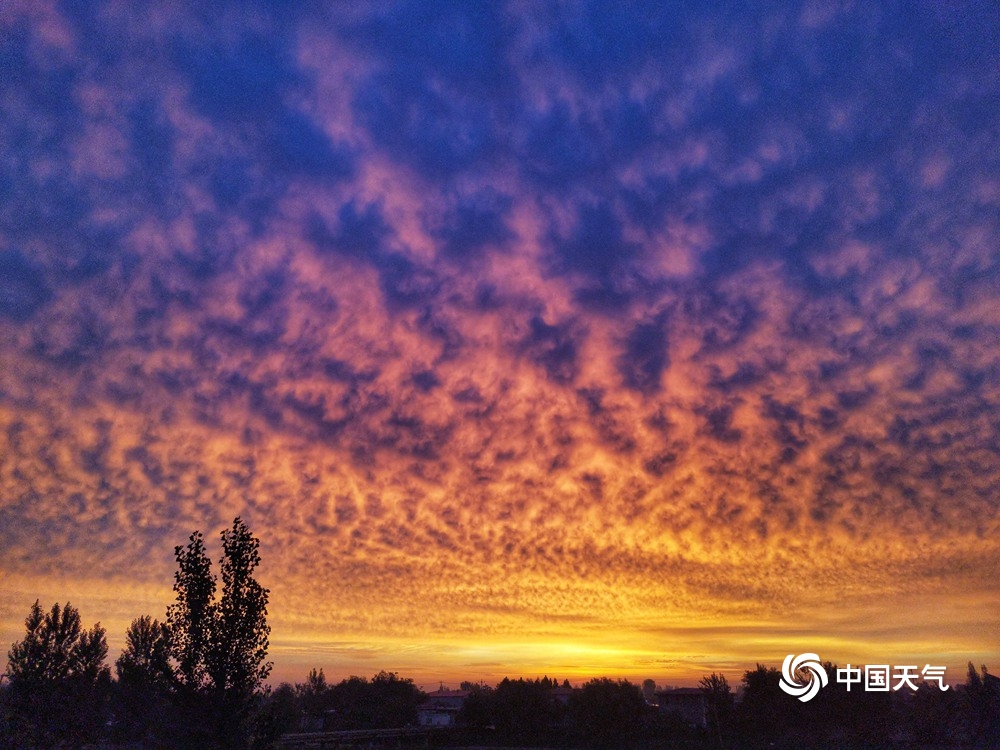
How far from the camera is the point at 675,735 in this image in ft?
283

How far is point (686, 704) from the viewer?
10475 cm

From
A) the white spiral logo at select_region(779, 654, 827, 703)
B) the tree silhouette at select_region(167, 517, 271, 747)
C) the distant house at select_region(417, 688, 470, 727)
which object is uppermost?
the tree silhouette at select_region(167, 517, 271, 747)

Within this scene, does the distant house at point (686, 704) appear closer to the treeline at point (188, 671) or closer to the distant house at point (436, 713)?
the distant house at point (436, 713)

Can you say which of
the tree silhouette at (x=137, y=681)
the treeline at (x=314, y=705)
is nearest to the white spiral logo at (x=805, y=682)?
the treeline at (x=314, y=705)

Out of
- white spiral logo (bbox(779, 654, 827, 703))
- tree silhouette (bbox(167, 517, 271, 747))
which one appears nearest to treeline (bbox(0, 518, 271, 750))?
tree silhouette (bbox(167, 517, 271, 747))

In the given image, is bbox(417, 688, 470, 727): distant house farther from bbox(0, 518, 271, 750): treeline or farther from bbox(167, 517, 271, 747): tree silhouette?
bbox(167, 517, 271, 747): tree silhouette

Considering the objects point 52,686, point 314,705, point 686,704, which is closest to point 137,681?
point 52,686

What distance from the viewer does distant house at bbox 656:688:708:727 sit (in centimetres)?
9756

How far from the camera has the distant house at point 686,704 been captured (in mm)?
97562

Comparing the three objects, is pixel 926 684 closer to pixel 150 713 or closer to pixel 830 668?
pixel 830 668

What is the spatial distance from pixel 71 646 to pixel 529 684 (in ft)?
215

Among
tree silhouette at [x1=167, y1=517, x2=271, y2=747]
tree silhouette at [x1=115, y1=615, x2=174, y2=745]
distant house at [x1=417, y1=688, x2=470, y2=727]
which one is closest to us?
tree silhouette at [x1=167, y1=517, x2=271, y2=747]

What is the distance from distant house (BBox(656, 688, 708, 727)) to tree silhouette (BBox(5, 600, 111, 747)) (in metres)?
76.0

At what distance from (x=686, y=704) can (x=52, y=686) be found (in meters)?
90.3
